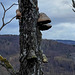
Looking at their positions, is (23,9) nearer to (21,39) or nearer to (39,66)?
(21,39)

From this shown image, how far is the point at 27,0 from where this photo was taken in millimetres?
3566

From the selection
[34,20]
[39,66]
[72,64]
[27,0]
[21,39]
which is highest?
[27,0]

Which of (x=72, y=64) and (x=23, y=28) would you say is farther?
(x=72, y=64)

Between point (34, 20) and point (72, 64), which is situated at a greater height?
point (34, 20)

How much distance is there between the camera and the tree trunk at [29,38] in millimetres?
3453

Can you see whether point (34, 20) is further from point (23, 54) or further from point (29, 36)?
point (23, 54)

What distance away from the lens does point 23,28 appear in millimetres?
3535

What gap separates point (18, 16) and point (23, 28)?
242 millimetres

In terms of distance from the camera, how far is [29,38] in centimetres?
346

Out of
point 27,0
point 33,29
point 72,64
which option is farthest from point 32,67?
point 72,64

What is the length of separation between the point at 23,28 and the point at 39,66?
0.74 meters

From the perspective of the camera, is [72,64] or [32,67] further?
[72,64]

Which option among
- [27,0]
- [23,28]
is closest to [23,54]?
[23,28]

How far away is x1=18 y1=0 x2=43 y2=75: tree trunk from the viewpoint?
3.45 meters
